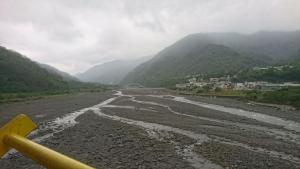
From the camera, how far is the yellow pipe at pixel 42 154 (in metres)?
2.53

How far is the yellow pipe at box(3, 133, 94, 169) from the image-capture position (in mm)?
2525

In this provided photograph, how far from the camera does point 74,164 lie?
2467 mm

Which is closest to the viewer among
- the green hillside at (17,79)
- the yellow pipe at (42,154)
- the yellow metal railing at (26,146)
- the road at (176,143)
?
the yellow pipe at (42,154)

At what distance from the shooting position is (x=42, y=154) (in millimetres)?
2945

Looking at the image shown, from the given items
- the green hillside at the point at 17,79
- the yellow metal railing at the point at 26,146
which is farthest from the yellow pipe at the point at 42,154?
the green hillside at the point at 17,79

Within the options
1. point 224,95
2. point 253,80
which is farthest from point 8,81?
point 253,80

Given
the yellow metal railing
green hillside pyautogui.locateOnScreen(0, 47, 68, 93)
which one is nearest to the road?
the yellow metal railing

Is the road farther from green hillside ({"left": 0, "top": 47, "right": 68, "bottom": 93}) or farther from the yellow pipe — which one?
green hillside ({"left": 0, "top": 47, "right": 68, "bottom": 93})

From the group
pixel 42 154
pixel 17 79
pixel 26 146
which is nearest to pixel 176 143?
pixel 26 146

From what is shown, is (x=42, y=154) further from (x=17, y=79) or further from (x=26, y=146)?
(x=17, y=79)

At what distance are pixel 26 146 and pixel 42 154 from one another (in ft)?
1.24

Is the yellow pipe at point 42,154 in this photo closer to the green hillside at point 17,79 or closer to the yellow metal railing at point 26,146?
the yellow metal railing at point 26,146

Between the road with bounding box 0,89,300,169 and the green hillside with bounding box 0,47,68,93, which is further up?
the green hillside with bounding box 0,47,68,93

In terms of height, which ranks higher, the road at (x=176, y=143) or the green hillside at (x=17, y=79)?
the green hillside at (x=17, y=79)
